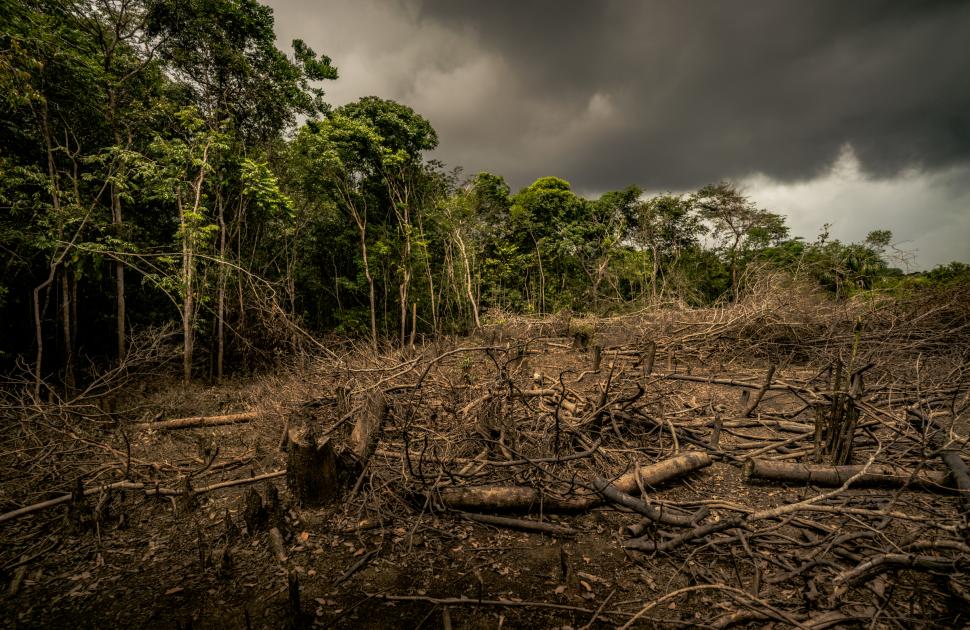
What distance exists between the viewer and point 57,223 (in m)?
8.00

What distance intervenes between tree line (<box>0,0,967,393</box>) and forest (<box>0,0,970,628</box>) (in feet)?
0.40

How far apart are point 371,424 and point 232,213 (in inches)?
514

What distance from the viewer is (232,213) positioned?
13219mm

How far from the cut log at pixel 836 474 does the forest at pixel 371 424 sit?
0.03m

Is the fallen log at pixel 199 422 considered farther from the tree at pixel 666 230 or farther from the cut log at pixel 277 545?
the tree at pixel 666 230

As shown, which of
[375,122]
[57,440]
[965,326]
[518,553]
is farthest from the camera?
[375,122]

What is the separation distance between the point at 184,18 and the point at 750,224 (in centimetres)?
2988

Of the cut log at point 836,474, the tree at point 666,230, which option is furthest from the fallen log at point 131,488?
the tree at point 666,230

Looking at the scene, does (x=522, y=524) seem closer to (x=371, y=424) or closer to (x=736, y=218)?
(x=371, y=424)

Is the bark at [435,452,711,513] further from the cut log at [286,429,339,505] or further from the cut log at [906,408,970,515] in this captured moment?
the cut log at [906,408,970,515]

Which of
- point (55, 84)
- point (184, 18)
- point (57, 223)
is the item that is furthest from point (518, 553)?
point (184, 18)

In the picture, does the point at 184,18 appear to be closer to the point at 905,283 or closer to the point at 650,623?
the point at 650,623

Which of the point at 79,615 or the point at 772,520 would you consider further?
the point at 772,520

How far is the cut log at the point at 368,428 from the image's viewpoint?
389 centimetres
